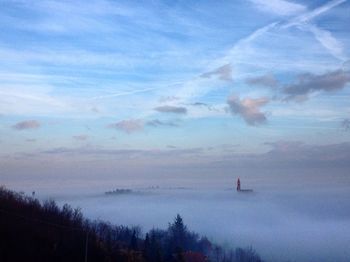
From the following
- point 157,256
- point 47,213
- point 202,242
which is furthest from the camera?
point 202,242

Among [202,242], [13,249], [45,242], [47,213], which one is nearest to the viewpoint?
[13,249]

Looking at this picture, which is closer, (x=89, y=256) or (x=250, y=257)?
(x=89, y=256)

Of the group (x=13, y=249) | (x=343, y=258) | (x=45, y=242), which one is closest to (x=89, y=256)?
(x=45, y=242)

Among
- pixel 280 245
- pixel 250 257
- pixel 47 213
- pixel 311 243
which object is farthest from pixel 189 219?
pixel 47 213

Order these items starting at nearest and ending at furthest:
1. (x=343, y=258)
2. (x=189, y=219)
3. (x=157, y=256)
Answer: (x=157, y=256) < (x=343, y=258) < (x=189, y=219)

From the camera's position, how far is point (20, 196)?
33.8 metres

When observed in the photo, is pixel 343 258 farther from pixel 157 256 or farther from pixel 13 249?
pixel 13 249

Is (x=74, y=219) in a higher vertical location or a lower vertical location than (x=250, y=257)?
higher

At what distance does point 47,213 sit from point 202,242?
7753cm

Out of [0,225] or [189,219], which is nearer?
[0,225]

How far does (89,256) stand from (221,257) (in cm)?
8594

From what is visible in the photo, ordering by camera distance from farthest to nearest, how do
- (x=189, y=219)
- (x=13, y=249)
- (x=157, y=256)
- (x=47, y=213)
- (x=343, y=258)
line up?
(x=189, y=219) < (x=343, y=258) < (x=157, y=256) < (x=47, y=213) < (x=13, y=249)

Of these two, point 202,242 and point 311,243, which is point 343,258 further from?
point 202,242

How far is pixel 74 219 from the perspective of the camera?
3500cm
